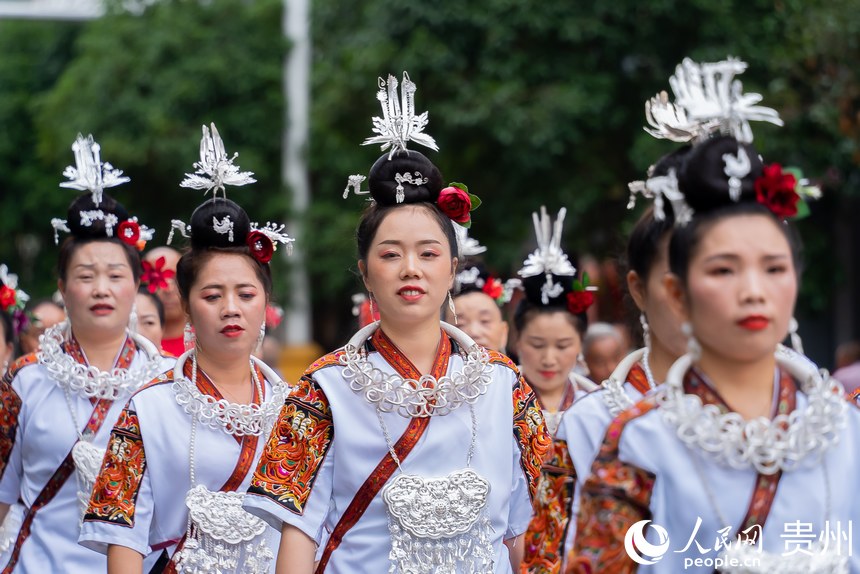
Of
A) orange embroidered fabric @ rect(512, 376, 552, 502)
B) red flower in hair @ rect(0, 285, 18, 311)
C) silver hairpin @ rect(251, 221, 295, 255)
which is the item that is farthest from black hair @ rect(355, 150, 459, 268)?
red flower in hair @ rect(0, 285, 18, 311)

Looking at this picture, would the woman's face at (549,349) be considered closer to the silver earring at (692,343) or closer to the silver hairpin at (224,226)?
the silver hairpin at (224,226)

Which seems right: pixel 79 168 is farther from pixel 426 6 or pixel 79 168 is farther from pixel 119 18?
pixel 119 18

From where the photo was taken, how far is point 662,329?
150 inches

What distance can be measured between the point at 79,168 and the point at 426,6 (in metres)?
6.33

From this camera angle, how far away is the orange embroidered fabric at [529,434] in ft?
14.0

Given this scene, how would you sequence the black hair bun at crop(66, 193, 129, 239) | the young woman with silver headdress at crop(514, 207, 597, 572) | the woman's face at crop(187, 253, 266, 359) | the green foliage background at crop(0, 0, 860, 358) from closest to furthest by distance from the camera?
the woman's face at crop(187, 253, 266, 359) → the black hair bun at crop(66, 193, 129, 239) → the young woman with silver headdress at crop(514, 207, 597, 572) → the green foliage background at crop(0, 0, 860, 358)

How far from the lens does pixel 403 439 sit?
13.4 ft

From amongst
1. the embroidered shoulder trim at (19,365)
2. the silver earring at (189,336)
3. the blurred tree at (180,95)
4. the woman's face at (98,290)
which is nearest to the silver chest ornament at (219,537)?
the silver earring at (189,336)

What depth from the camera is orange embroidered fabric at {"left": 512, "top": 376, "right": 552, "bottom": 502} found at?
14.0 ft

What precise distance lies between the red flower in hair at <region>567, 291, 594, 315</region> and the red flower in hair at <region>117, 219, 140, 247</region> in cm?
197

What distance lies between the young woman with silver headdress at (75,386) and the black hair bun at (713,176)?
2902 mm

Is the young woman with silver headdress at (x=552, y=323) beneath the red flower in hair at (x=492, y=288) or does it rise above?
beneath

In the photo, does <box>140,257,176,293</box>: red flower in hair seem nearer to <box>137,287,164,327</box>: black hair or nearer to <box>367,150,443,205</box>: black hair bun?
<box>137,287,164,327</box>: black hair

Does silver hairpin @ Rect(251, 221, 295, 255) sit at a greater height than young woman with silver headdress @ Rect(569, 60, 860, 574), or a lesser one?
greater
